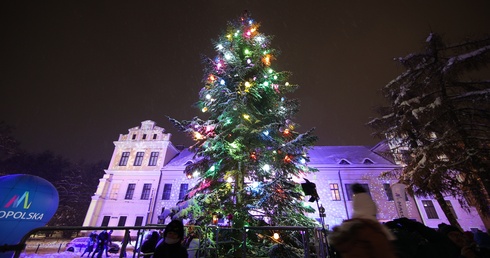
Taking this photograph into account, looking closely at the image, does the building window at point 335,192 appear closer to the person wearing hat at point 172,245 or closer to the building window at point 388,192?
the building window at point 388,192

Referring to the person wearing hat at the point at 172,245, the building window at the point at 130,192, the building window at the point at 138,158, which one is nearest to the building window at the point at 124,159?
the building window at the point at 138,158

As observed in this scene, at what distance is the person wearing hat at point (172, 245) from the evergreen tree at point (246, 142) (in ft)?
16.1

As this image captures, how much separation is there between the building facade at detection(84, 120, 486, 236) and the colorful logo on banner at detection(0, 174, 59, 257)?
13292 millimetres

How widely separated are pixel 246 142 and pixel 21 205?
9360 millimetres

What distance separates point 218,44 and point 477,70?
13.3 m

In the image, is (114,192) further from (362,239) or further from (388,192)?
(388,192)

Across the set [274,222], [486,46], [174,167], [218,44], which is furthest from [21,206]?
[486,46]

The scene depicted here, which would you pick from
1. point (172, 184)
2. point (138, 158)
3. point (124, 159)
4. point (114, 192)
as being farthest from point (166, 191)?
point (124, 159)

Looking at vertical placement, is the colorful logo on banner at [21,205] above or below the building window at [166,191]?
below

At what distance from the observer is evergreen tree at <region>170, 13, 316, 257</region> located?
9.03 m

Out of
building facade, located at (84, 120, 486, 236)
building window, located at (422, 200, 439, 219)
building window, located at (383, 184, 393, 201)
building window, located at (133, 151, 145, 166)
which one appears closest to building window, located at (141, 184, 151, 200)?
building facade, located at (84, 120, 486, 236)

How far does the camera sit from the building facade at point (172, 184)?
A: 21672 mm

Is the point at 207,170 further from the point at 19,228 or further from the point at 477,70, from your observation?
the point at 477,70

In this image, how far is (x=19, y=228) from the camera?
8.10 m
